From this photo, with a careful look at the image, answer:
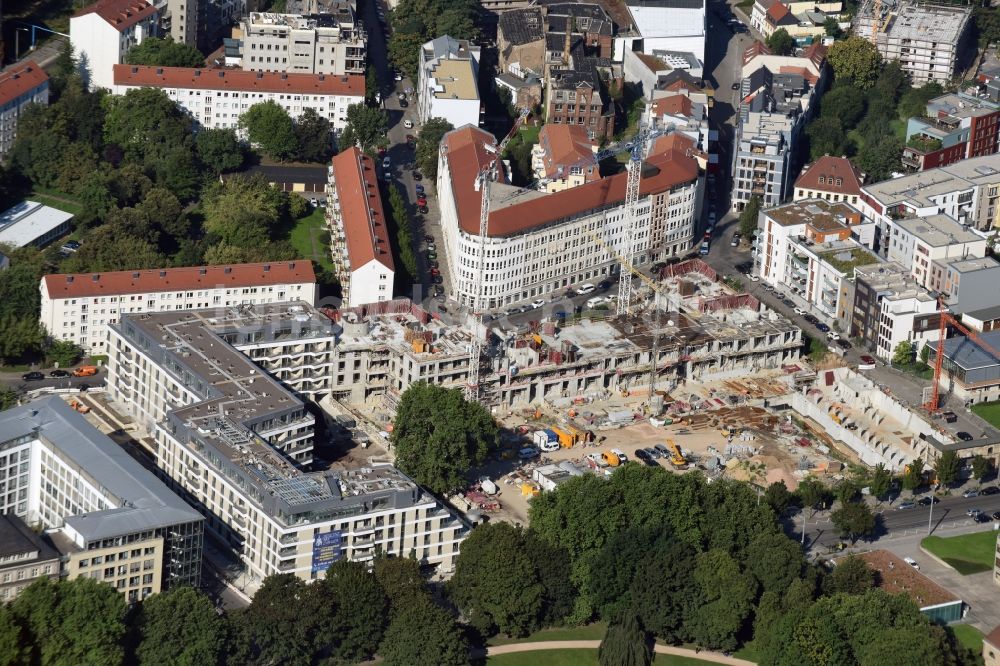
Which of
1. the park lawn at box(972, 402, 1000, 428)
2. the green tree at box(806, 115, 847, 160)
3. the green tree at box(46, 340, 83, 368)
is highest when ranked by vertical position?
the green tree at box(806, 115, 847, 160)

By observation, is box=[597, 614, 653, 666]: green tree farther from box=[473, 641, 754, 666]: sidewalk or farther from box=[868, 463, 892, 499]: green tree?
box=[868, 463, 892, 499]: green tree

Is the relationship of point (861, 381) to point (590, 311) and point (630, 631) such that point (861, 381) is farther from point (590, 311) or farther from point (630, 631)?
point (630, 631)

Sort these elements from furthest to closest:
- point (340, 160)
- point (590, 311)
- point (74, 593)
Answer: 1. point (340, 160)
2. point (590, 311)
3. point (74, 593)

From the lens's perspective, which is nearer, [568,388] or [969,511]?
[969,511]

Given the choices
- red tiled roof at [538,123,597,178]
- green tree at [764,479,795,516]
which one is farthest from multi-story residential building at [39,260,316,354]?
green tree at [764,479,795,516]

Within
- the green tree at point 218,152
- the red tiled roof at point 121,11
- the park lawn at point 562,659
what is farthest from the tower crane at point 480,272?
the red tiled roof at point 121,11

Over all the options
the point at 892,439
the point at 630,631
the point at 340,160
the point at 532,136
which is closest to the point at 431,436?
the point at 630,631

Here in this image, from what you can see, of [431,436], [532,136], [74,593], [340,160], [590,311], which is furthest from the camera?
[532,136]
